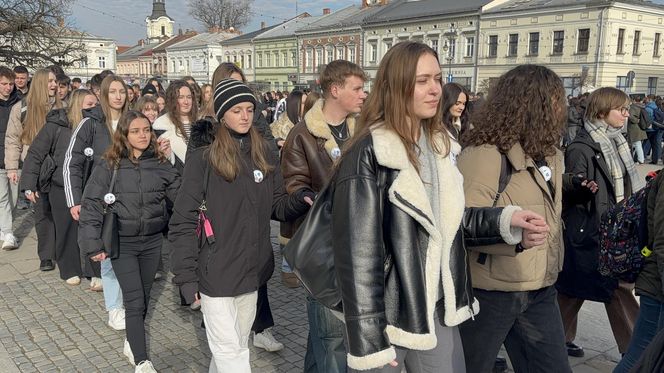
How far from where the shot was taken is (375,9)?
60.4 metres

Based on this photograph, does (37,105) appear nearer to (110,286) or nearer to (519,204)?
(110,286)

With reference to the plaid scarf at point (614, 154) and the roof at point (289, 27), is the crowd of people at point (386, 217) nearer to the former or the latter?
the plaid scarf at point (614, 154)

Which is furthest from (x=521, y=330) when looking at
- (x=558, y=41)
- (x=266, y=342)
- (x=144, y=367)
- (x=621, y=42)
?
(x=621, y=42)

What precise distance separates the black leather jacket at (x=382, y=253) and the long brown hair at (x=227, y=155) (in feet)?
3.47

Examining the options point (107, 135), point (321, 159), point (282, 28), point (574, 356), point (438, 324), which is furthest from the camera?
point (282, 28)

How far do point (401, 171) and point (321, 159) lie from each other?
1.81 metres

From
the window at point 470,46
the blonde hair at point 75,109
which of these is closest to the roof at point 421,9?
the window at point 470,46

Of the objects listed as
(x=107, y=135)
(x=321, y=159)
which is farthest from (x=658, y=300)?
(x=107, y=135)

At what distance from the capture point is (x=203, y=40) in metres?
Answer: 81.5

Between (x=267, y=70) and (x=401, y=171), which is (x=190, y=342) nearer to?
(x=401, y=171)

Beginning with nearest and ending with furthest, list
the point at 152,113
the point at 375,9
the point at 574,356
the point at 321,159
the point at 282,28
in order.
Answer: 1. the point at 321,159
2. the point at 574,356
3. the point at 152,113
4. the point at 375,9
5. the point at 282,28

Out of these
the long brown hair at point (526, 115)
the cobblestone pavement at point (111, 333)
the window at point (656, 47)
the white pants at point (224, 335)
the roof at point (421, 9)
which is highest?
the roof at point (421, 9)

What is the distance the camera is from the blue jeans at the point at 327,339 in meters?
2.69

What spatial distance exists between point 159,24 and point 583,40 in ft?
286
